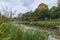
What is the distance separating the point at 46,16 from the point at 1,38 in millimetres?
65827

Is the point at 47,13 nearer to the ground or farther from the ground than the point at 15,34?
farther from the ground

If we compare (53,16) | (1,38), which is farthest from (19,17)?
(53,16)

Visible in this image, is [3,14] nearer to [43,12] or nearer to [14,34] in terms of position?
[14,34]

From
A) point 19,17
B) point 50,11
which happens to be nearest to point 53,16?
point 50,11

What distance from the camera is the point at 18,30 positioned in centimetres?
701

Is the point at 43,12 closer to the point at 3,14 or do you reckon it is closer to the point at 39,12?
the point at 39,12

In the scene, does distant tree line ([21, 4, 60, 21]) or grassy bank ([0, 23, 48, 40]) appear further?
distant tree line ([21, 4, 60, 21])

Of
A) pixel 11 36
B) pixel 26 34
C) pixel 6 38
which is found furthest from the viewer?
pixel 26 34

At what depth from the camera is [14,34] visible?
6855mm

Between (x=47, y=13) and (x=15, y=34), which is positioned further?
(x=47, y=13)

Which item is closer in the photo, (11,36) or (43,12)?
(11,36)

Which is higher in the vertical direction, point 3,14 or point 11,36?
point 3,14

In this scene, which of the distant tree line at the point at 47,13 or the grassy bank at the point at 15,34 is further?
the distant tree line at the point at 47,13

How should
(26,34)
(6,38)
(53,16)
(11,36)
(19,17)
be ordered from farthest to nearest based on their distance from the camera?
(53,16), (19,17), (26,34), (11,36), (6,38)
